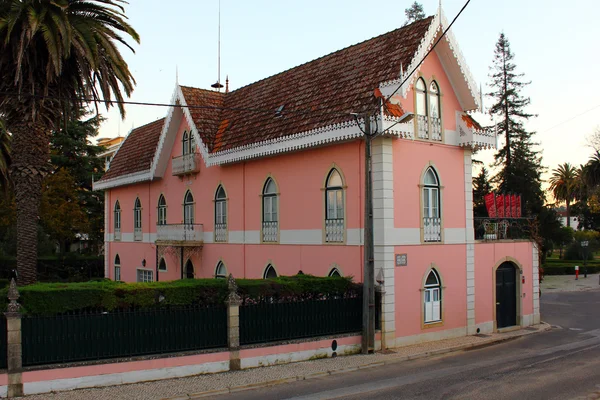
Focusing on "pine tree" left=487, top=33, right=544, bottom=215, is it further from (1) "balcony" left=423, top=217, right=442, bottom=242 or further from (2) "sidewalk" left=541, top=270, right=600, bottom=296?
(1) "balcony" left=423, top=217, right=442, bottom=242

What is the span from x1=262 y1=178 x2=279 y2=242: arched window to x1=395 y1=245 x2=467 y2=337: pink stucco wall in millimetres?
5429

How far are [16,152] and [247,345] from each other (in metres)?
8.59

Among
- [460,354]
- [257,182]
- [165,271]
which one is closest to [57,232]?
[165,271]

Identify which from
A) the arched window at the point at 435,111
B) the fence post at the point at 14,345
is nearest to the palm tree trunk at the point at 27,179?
the fence post at the point at 14,345

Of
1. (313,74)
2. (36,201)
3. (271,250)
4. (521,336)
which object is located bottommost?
(521,336)

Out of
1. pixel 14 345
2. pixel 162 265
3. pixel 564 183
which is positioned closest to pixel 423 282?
pixel 14 345

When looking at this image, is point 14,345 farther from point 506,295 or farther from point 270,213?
point 506,295

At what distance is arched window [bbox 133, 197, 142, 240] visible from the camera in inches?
1264

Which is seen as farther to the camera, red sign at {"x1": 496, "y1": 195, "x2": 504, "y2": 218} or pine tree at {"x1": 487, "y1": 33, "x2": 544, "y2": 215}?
pine tree at {"x1": 487, "y1": 33, "x2": 544, "y2": 215}

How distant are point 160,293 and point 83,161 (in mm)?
37453

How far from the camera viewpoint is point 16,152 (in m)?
17.2

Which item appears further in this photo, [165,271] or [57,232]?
[57,232]

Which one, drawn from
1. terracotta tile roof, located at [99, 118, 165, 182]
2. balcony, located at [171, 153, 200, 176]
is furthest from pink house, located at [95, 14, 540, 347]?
terracotta tile roof, located at [99, 118, 165, 182]

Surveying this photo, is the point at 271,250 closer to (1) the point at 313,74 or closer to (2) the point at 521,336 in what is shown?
(1) the point at 313,74
